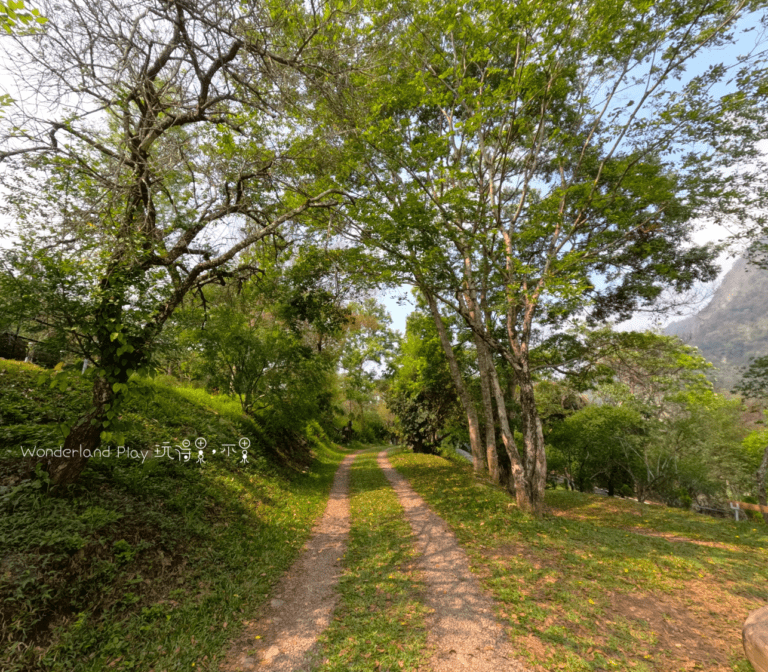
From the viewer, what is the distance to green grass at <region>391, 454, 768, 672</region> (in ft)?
12.1

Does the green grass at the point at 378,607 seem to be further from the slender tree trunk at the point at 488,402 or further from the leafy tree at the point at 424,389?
the leafy tree at the point at 424,389

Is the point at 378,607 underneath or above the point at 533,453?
underneath

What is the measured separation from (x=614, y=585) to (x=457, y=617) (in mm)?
2872

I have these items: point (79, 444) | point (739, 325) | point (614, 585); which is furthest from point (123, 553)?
point (739, 325)

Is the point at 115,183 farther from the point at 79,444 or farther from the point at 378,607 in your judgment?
the point at 378,607

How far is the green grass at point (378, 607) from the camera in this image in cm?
364

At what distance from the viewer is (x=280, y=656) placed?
3.66 m

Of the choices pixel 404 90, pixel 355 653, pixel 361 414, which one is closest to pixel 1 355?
pixel 355 653

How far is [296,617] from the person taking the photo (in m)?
4.39

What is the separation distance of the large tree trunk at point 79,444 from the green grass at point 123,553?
215 millimetres

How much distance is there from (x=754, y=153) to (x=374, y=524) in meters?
13.0

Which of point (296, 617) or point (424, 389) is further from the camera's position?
point (424, 389)

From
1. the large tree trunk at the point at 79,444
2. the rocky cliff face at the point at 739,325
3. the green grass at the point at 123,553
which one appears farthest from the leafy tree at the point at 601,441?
the rocky cliff face at the point at 739,325

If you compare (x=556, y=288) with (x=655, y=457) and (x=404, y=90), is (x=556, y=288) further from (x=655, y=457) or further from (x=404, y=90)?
(x=655, y=457)
